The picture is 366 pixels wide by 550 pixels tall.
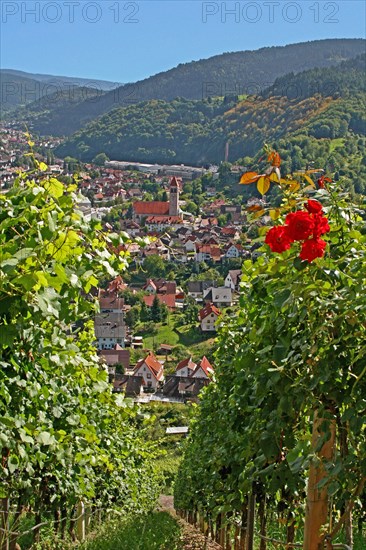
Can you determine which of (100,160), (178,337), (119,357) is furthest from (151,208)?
(100,160)

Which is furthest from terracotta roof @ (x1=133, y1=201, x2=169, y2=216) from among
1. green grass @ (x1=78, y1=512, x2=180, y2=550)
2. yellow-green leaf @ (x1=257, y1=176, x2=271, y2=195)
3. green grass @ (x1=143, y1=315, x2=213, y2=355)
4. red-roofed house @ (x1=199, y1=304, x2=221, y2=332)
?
yellow-green leaf @ (x1=257, y1=176, x2=271, y2=195)

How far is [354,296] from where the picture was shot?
1866mm

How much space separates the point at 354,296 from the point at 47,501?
432 centimetres

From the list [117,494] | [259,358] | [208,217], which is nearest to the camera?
[259,358]

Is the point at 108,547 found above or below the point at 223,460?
below

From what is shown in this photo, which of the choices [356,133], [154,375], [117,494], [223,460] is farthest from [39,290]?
[356,133]

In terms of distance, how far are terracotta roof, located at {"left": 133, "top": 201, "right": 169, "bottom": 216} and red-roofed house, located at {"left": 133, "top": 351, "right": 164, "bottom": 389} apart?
4853cm

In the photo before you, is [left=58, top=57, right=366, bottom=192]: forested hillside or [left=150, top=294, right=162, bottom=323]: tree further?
[left=58, top=57, right=366, bottom=192]: forested hillside

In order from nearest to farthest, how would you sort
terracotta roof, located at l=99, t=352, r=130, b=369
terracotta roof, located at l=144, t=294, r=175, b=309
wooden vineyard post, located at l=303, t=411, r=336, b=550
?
wooden vineyard post, located at l=303, t=411, r=336, b=550 → terracotta roof, located at l=99, t=352, r=130, b=369 → terracotta roof, located at l=144, t=294, r=175, b=309

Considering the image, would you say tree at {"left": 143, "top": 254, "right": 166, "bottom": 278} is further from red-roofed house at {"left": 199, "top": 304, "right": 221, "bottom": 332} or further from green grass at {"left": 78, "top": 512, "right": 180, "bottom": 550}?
green grass at {"left": 78, "top": 512, "right": 180, "bottom": 550}

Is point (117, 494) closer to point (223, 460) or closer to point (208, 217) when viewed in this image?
point (223, 460)

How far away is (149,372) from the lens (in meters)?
37.1

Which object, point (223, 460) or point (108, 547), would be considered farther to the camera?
point (108, 547)

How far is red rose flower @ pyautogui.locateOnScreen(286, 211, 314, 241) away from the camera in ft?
5.59
